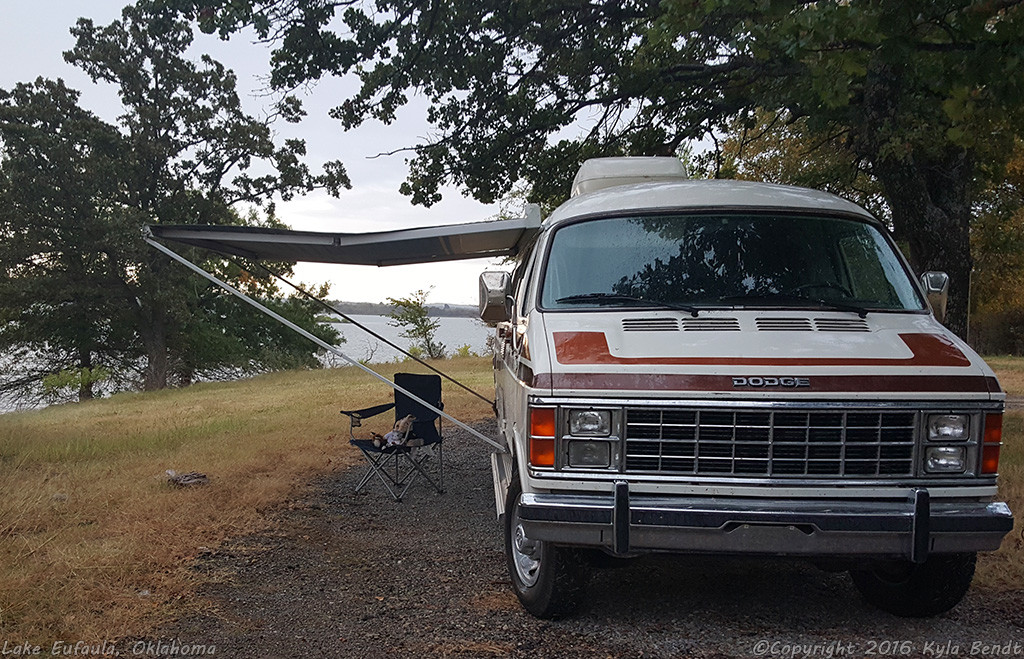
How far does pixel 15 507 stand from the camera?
21.2ft

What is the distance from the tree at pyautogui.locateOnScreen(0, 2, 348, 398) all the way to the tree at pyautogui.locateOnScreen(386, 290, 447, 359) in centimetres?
546

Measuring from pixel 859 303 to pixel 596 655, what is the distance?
2368 millimetres

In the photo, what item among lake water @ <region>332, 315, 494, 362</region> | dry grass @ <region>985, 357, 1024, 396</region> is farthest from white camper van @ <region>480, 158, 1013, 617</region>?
dry grass @ <region>985, 357, 1024, 396</region>

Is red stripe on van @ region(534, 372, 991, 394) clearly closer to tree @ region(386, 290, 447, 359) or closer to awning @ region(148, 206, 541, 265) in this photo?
awning @ region(148, 206, 541, 265)

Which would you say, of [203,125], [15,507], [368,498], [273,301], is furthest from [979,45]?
[273,301]

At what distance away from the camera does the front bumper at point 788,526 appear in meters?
3.98

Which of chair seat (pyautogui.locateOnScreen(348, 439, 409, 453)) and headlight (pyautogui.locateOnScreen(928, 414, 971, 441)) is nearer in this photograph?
headlight (pyautogui.locateOnScreen(928, 414, 971, 441))

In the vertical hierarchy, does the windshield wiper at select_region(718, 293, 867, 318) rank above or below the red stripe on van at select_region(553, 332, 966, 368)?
above

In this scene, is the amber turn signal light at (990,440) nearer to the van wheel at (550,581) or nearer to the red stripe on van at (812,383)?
the red stripe on van at (812,383)

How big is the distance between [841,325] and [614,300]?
3.88 ft

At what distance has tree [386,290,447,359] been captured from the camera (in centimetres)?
3297

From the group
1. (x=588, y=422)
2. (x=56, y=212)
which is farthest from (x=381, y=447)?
(x=56, y=212)

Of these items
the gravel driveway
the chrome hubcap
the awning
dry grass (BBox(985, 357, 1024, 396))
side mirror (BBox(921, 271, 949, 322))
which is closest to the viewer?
the gravel driveway

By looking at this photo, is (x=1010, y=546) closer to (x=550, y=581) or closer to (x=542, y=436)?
(x=550, y=581)
